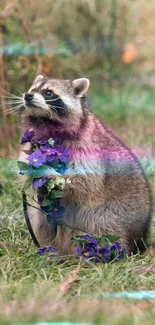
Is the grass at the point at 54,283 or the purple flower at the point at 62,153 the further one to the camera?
the purple flower at the point at 62,153

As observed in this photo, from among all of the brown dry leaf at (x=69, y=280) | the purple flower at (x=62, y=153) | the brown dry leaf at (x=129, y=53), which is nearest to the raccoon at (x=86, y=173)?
the purple flower at (x=62, y=153)

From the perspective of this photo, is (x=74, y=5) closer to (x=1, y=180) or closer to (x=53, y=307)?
(x=1, y=180)

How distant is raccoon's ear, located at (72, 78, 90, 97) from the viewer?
5.13m

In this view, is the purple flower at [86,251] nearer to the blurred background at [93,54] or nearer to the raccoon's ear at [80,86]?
the raccoon's ear at [80,86]

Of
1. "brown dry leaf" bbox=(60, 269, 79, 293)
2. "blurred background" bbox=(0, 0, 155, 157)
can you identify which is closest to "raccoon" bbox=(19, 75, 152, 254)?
"brown dry leaf" bbox=(60, 269, 79, 293)

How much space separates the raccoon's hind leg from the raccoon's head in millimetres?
658

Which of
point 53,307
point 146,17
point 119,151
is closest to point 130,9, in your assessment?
point 146,17

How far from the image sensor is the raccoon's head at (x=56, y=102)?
4852mm

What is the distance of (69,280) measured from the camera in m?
4.34

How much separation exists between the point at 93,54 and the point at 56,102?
5.58m

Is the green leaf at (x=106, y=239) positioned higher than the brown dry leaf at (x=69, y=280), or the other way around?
the green leaf at (x=106, y=239)

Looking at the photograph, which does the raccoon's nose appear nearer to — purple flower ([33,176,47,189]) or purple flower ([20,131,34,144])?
purple flower ([20,131,34,144])

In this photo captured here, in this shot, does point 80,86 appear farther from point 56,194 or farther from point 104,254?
point 104,254

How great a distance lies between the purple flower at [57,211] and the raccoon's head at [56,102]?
520 millimetres
